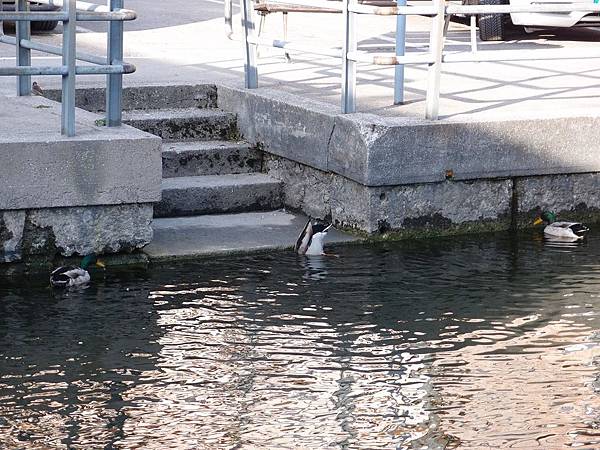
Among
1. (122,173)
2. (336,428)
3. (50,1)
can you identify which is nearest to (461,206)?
(122,173)

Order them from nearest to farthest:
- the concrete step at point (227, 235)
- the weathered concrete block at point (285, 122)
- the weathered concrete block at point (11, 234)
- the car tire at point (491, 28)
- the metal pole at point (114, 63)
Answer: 1. the weathered concrete block at point (11, 234)
2. the metal pole at point (114, 63)
3. the concrete step at point (227, 235)
4. the weathered concrete block at point (285, 122)
5. the car tire at point (491, 28)

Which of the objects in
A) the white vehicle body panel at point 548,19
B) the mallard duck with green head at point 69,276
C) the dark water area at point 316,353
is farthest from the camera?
the white vehicle body panel at point 548,19

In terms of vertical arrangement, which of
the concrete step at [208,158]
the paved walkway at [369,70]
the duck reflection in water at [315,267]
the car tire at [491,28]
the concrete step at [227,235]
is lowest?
the duck reflection in water at [315,267]

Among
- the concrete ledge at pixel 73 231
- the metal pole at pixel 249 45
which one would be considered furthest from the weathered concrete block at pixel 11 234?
the metal pole at pixel 249 45

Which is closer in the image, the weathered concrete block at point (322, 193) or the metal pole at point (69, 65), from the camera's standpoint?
the metal pole at point (69, 65)

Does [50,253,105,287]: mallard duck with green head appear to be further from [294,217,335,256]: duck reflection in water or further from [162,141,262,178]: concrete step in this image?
[162,141,262,178]: concrete step

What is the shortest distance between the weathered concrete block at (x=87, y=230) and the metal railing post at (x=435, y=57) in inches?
72.6

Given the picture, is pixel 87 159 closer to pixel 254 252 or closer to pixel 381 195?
pixel 254 252

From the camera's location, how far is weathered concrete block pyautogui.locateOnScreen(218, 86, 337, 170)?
8.11m

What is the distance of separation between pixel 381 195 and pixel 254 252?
2.81 feet

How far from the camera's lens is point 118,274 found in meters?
7.19

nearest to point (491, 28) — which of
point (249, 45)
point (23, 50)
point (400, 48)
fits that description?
point (249, 45)

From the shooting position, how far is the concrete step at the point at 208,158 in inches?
337

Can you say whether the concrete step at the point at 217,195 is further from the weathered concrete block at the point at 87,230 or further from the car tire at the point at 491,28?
the car tire at the point at 491,28
